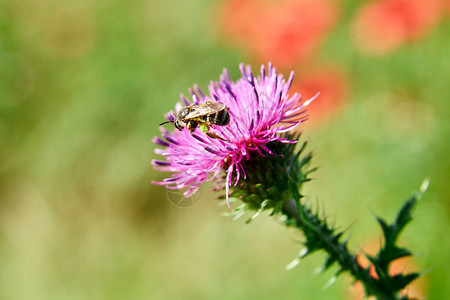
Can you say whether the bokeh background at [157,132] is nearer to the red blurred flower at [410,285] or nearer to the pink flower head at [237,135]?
the red blurred flower at [410,285]

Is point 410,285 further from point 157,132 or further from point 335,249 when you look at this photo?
point 157,132

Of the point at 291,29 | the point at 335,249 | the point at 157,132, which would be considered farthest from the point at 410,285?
the point at 157,132

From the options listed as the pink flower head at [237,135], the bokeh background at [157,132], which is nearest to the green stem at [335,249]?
the pink flower head at [237,135]

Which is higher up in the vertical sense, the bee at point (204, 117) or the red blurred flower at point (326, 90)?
the red blurred flower at point (326, 90)

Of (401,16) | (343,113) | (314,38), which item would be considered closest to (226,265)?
(343,113)

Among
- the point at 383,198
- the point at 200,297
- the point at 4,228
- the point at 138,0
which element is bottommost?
the point at 383,198

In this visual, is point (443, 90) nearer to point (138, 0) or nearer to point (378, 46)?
point (378, 46)
